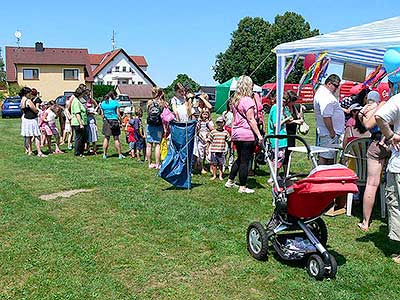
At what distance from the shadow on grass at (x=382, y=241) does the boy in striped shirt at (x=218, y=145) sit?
3.14 metres

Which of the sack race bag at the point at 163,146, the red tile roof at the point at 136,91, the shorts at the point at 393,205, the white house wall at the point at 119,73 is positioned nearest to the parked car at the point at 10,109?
the sack race bag at the point at 163,146

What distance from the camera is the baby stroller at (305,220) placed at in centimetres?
382

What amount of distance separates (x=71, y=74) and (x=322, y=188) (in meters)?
47.4

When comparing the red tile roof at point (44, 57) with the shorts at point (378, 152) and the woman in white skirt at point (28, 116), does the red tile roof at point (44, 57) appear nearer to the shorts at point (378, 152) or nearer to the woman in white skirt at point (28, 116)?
the woman in white skirt at point (28, 116)

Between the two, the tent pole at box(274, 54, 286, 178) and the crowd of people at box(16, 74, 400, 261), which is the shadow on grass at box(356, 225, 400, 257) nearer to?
the crowd of people at box(16, 74, 400, 261)

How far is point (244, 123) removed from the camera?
6633 millimetres

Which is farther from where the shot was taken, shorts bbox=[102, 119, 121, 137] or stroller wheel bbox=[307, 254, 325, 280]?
shorts bbox=[102, 119, 121, 137]

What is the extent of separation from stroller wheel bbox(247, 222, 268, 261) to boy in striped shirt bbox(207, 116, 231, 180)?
11.3 feet

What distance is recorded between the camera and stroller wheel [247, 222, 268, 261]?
4387 millimetres

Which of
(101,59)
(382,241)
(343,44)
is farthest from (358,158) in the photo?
(101,59)

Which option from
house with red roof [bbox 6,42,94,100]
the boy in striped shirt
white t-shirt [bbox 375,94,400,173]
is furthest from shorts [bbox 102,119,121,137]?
house with red roof [bbox 6,42,94,100]

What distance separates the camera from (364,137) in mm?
6012

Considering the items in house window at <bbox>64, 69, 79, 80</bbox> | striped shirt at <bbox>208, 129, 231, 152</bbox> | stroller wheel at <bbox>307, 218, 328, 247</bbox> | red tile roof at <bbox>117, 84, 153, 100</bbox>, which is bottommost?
stroller wheel at <bbox>307, 218, 328, 247</bbox>

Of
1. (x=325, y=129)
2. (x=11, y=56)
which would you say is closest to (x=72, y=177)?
(x=325, y=129)
